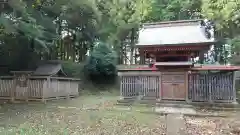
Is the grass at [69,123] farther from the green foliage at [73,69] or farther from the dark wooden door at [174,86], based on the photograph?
the green foliage at [73,69]

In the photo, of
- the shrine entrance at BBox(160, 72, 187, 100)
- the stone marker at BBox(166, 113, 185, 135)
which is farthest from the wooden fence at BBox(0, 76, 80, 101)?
the stone marker at BBox(166, 113, 185, 135)

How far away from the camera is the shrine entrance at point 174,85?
15648 mm

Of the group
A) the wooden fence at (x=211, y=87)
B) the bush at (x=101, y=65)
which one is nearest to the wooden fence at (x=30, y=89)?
the wooden fence at (x=211, y=87)

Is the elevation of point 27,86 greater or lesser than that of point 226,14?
lesser

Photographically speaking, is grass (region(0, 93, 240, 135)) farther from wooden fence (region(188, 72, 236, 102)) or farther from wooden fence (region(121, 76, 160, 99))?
wooden fence (region(188, 72, 236, 102))

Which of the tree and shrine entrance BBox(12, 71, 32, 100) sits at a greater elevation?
the tree

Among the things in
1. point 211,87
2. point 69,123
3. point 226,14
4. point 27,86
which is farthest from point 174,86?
point 27,86

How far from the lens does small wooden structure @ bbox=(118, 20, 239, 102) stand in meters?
15.1

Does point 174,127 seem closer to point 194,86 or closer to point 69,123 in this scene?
point 69,123

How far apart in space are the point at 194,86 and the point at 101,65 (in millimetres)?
11609

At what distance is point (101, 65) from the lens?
25.4m

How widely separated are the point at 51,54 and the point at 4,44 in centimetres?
719

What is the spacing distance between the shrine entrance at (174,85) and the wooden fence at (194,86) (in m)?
0.30

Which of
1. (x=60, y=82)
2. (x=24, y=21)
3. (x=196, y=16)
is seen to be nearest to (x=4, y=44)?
(x=60, y=82)
